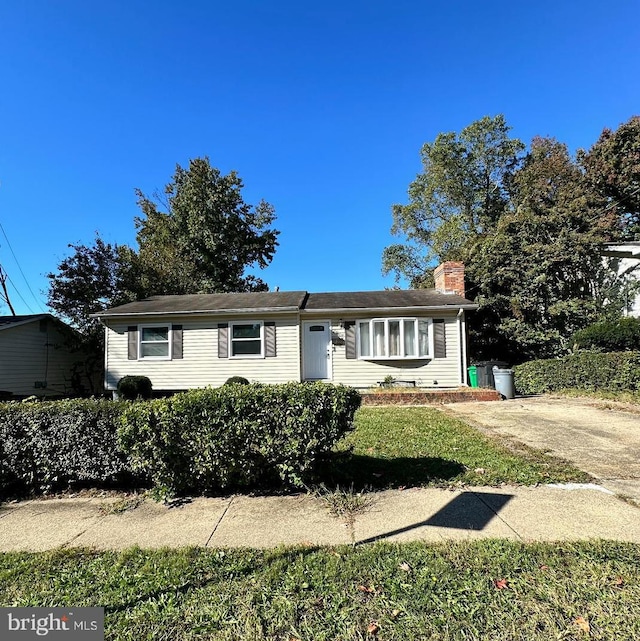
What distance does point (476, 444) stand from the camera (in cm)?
600

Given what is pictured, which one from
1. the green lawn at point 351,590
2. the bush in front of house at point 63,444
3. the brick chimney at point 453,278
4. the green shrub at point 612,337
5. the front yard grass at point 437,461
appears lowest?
the green lawn at point 351,590

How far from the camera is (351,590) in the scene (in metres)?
2.42

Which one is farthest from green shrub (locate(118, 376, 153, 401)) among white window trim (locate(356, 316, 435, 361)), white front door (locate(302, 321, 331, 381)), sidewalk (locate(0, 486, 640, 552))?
sidewalk (locate(0, 486, 640, 552))

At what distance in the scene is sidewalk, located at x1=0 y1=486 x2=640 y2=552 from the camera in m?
3.16

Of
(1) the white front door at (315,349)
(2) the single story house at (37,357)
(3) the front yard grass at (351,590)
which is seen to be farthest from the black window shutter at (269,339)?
(3) the front yard grass at (351,590)

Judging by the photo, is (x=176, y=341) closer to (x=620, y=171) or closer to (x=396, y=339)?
(x=396, y=339)

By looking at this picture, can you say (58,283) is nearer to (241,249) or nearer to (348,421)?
(241,249)

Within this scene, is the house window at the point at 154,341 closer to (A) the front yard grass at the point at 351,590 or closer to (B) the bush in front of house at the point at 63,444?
(B) the bush in front of house at the point at 63,444

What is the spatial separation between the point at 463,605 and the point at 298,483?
2.00m

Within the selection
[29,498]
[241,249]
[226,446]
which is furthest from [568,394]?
[241,249]

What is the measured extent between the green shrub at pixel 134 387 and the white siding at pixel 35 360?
490 cm

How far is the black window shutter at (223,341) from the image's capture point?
45.7 feet

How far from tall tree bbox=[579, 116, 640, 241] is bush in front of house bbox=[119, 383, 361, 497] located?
2363 centimetres

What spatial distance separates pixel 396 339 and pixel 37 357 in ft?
46.8
